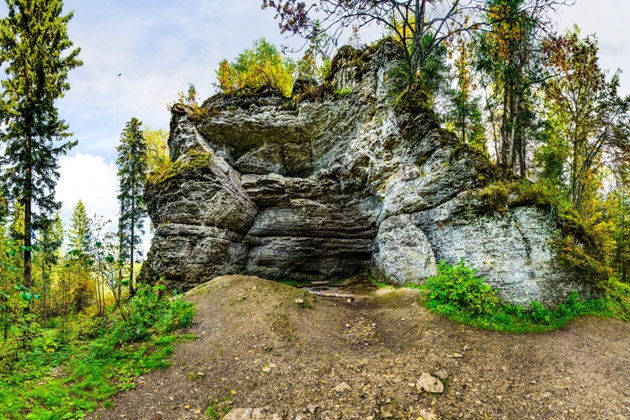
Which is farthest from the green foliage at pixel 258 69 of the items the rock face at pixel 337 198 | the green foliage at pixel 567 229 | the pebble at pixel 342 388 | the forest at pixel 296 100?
the pebble at pixel 342 388

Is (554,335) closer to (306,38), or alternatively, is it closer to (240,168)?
(306,38)

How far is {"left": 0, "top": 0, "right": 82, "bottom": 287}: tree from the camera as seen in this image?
13.7 metres

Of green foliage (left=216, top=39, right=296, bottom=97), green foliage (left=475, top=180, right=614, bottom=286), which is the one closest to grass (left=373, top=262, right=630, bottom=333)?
green foliage (left=475, top=180, right=614, bottom=286)

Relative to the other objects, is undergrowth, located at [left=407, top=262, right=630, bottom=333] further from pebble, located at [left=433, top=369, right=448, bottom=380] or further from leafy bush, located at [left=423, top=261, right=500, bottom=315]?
pebble, located at [left=433, top=369, right=448, bottom=380]

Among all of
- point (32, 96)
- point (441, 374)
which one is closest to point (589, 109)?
point (441, 374)

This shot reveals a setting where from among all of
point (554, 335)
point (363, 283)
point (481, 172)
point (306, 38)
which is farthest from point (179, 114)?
point (554, 335)

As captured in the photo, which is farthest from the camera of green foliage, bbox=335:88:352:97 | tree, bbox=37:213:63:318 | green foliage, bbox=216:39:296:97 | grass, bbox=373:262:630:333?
green foliage, bbox=216:39:296:97

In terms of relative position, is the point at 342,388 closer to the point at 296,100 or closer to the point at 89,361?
the point at 89,361

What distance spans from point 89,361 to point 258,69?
19022 mm

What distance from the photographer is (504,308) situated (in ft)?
27.1

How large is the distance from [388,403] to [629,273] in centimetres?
2098

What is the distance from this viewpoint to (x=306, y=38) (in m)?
7.66

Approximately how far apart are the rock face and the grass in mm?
410

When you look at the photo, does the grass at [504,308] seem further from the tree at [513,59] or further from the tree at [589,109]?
the tree at [589,109]
